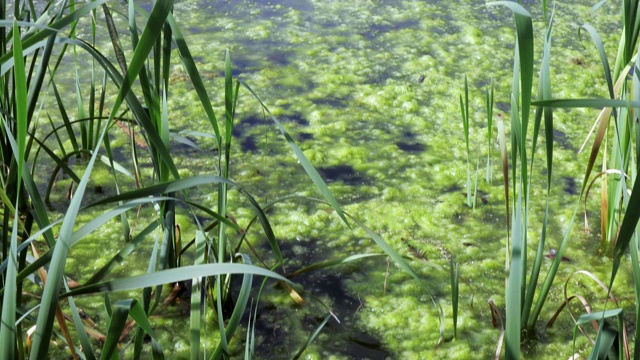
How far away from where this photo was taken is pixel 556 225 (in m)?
1.85

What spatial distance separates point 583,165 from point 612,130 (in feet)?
0.85

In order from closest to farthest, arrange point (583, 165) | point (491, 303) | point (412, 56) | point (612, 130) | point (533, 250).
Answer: point (491, 303), point (533, 250), point (583, 165), point (612, 130), point (412, 56)

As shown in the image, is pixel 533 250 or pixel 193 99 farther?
pixel 193 99

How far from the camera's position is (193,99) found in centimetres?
238

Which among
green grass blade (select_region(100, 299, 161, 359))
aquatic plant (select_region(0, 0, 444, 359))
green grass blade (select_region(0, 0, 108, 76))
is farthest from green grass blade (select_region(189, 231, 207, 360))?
green grass blade (select_region(0, 0, 108, 76))

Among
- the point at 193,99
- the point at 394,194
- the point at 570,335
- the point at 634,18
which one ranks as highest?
the point at 634,18

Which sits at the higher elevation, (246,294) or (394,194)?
(246,294)

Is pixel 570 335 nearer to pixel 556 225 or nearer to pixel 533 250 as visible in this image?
pixel 533 250

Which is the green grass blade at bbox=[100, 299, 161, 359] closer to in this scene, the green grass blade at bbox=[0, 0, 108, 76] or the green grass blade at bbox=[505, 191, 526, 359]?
the green grass blade at bbox=[0, 0, 108, 76]

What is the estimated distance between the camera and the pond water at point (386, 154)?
1502 mm

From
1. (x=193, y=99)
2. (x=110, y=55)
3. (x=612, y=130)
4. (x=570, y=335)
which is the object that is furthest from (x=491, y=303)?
(x=110, y=55)

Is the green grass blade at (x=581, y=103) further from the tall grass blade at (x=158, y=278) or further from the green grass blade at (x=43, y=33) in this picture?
the green grass blade at (x=43, y=33)

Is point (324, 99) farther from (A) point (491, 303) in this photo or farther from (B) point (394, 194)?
(A) point (491, 303)

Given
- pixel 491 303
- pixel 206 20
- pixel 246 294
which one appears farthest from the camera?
pixel 206 20
